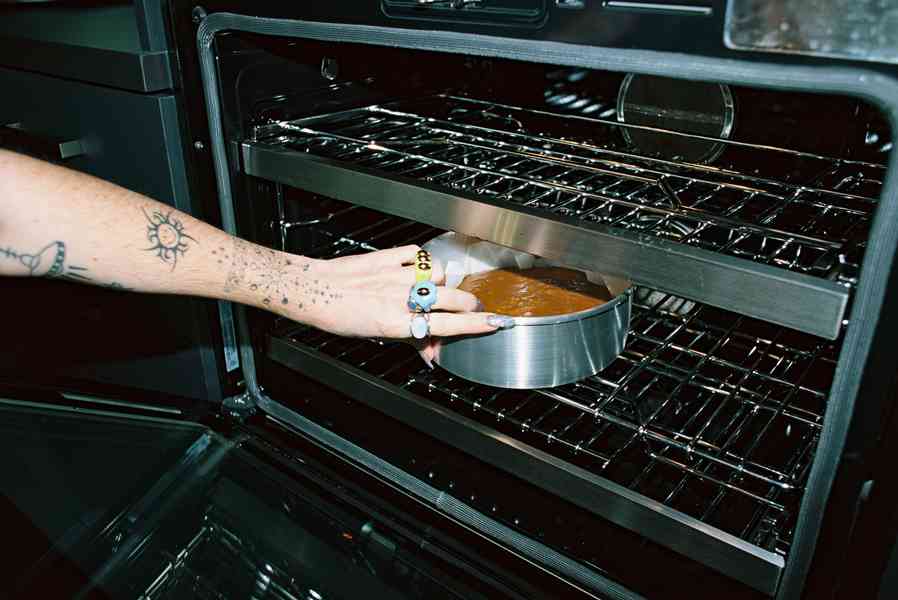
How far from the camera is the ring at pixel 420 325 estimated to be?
2.36 ft

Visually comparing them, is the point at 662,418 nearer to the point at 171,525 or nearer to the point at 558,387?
the point at 558,387

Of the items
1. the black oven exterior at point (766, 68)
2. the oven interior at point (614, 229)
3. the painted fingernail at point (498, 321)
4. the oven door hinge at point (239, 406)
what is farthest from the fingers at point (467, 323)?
the oven door hinge at point (239, 406)

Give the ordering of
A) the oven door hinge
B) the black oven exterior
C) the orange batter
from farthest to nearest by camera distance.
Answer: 1. the oven door hinge
2. the orange batter
3. the black oven exterior

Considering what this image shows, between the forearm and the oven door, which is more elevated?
the forearm

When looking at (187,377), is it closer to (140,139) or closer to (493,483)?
(140,139)

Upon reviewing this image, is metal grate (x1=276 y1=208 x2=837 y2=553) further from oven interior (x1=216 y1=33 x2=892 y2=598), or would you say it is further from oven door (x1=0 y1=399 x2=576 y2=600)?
oven door (x1=0 y1=399 x2=576 y2=600)

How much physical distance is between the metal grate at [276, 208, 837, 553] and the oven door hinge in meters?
0.12

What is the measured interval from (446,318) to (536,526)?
0.28 m

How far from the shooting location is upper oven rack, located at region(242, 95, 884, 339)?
0.57 m

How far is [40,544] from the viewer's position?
81cm

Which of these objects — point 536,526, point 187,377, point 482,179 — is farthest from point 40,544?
point 482,179

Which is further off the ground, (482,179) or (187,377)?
(482,179)

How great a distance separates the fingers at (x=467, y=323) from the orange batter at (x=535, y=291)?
113mm

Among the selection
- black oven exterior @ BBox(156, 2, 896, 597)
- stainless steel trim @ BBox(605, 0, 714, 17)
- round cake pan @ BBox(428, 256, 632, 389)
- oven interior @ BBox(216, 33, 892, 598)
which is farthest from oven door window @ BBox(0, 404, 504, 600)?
stainless steel trim @ BBox(605, 0, 714, 17)
